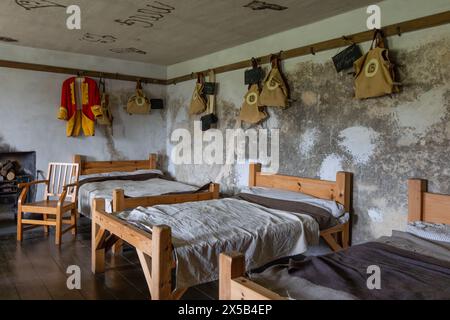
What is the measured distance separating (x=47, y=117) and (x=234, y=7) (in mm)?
3129

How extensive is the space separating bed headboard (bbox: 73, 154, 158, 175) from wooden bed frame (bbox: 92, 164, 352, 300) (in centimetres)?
210

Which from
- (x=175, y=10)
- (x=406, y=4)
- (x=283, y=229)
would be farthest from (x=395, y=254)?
(x=175, y=10)

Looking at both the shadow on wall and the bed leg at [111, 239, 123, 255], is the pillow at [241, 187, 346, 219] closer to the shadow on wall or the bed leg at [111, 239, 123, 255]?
the bed leg at [111, 239, 123, 255]

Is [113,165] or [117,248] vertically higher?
[113,165]

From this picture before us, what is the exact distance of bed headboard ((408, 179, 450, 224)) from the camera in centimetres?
239

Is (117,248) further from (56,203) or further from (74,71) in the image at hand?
(74,71)

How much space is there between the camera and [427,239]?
2150 mm

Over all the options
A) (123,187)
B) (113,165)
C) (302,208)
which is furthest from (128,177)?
(302,208)

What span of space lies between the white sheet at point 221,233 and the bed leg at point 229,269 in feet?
2.11

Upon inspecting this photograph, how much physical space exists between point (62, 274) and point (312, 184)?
7.66 feet

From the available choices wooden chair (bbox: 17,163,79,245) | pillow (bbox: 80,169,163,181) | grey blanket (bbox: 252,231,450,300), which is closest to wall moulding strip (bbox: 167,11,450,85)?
grey blanket (bbox: 252,231,450,300)

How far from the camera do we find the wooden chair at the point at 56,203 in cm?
378

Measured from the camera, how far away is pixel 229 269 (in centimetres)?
143

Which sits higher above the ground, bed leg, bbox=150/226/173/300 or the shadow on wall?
the shadow on wall
